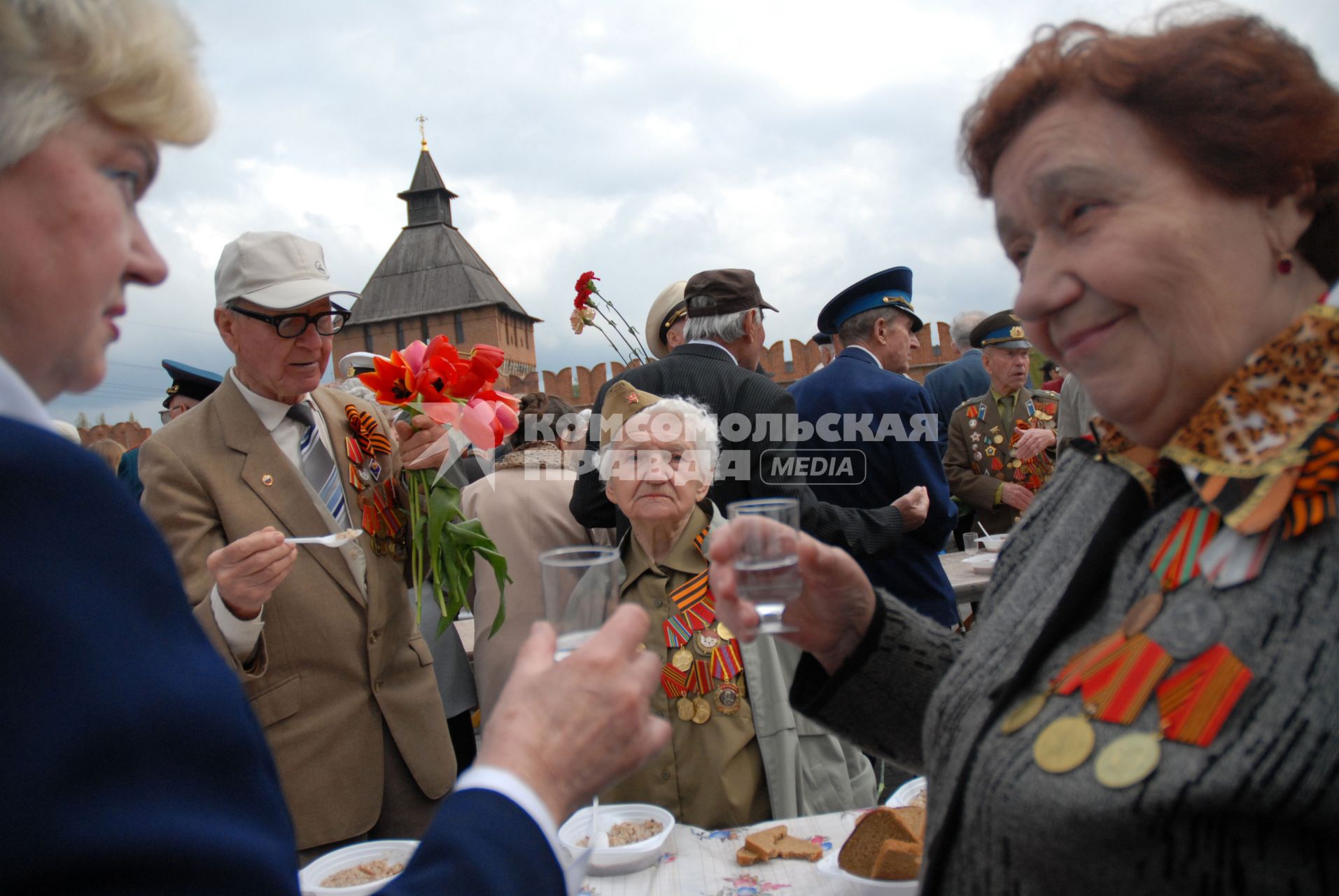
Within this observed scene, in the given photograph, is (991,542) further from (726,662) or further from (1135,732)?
(1135,732)

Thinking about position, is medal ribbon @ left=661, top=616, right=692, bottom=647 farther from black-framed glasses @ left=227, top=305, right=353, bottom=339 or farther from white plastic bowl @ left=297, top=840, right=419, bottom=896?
black-framed glasses @ left=227, top=305, right=353, bottom=339

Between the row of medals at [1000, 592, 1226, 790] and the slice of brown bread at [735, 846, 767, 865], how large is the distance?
117cm

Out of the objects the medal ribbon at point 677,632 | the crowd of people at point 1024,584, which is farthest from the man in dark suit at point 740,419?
the crowd of people at point 1024,584

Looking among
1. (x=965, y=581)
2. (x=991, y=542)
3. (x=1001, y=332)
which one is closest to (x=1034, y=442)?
(x=991, y=542)

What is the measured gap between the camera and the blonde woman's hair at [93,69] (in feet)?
2.96

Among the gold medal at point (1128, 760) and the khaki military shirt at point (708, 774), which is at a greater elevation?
the gold medal at point (1128, 760)

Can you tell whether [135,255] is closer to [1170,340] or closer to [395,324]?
[1170,340]

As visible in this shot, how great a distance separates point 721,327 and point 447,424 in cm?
189

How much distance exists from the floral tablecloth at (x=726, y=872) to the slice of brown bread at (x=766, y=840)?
3cm

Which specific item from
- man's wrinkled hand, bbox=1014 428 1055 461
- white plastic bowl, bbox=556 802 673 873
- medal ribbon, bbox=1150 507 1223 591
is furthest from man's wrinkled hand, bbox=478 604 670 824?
man's wrinkled hand, bbox=1014 428 1055 461

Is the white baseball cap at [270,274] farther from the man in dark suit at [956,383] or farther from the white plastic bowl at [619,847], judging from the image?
the man in dark suit at [956,383]

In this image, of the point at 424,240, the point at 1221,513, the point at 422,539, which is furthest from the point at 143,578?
the point at 424,240

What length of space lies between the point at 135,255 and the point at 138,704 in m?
0.54

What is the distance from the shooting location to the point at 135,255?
105 cm
